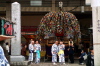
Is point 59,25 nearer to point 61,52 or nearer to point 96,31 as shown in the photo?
point 61,52

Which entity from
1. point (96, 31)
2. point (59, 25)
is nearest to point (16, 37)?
point (59, 25)

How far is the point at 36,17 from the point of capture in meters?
25.7

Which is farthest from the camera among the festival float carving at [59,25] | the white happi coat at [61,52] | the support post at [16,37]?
the festival float carving at [59,25]

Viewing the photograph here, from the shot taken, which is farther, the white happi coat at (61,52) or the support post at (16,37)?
the white happi coat at (61,52)

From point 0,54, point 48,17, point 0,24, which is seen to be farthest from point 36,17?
point 0,54

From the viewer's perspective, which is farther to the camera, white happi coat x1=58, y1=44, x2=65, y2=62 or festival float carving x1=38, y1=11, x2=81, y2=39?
festival float carving x1=38, y1=11, x2=81, y2=39

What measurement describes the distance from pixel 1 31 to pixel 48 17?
728 centimetres

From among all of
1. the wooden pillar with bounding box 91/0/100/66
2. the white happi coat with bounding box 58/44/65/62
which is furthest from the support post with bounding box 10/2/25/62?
the wooden pillar with bounding box 91/0/100/66

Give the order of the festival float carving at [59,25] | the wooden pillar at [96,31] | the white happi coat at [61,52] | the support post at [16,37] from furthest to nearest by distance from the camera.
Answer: the festival float carving at [59,25], the white happi coat at [61,52], the support post at [16,37], the wooden pillar at [96,31]

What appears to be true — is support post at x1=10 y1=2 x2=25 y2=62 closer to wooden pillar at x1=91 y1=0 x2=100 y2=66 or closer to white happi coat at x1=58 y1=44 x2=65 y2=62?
white happi coat at x1=58 y1=44 x2=65 y2=62

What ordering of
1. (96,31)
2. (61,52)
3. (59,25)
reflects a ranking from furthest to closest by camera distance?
(59,25) < (61,52) < (96,31)

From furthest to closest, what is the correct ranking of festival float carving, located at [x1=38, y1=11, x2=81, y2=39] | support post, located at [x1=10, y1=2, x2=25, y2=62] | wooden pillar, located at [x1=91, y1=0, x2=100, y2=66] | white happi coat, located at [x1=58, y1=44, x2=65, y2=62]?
1. festival float carving, located at [x1=38, y1=11, x2=81, y2=39]
2. white happi coat, located at [x1=58, y1=44, x2=65, y2=62]
3. support post, located at [x1=10, y1=2, x2=25, y2=62]
4. wooden pillar, located at [x1=91, y1=0, x2=100, y2=66]

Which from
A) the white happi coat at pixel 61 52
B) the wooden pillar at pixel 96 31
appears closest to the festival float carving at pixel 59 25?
the white happi coat at pixel 61 52

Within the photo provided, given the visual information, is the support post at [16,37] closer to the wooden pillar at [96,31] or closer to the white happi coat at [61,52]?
the white happi coat at [61,52]
